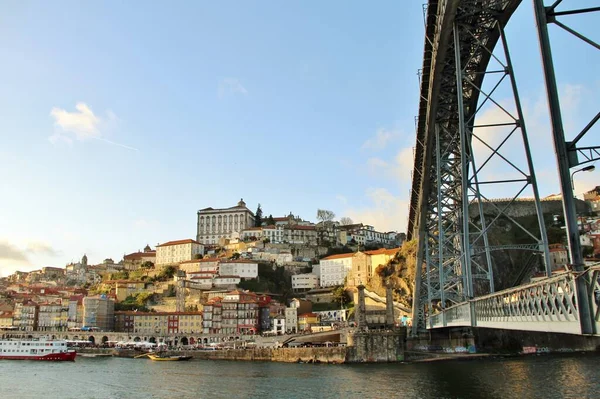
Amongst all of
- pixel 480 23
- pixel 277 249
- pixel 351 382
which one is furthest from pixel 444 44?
pixel 277 249

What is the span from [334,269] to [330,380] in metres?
53.3

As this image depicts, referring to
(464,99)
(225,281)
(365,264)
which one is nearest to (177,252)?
(225,281)

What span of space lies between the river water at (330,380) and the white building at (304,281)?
42.5 m

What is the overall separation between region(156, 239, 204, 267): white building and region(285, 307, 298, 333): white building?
112ft

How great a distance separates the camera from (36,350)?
5322 centimetres

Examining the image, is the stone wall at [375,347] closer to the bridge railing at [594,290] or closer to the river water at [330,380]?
the river water at [330,380]

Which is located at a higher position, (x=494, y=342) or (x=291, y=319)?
(x=291, y=319)

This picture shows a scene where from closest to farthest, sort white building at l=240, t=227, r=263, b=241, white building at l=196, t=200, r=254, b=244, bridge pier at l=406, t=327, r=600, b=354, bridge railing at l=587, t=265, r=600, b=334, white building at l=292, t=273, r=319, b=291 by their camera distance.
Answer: bridge railing at l=587, t=265, r=600, b=334
bridge pier at l=406, t=327, r=600, b=354
white building at l=292, t=273, r=319, b=291
white building at l=240, t=227, r=263, b=241
white building at l=196, t=200, r=254, b=244

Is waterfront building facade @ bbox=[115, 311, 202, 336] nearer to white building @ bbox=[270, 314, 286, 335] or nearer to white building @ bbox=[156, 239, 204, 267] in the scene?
white building @ bbox=[270, 314, 286, 335]

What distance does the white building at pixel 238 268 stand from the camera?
83500mm

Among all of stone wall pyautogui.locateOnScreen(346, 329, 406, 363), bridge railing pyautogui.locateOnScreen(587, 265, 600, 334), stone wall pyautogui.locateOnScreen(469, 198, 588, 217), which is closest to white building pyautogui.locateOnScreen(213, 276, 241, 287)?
stone wall pyautogui.locateOnScreen(469, 198, 588, 217)

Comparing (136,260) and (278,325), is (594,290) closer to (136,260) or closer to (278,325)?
(278,325)

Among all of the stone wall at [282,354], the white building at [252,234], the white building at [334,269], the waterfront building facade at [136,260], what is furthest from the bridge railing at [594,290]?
the waterfront building facade at [136,260]

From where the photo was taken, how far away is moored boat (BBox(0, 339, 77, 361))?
52406mm
